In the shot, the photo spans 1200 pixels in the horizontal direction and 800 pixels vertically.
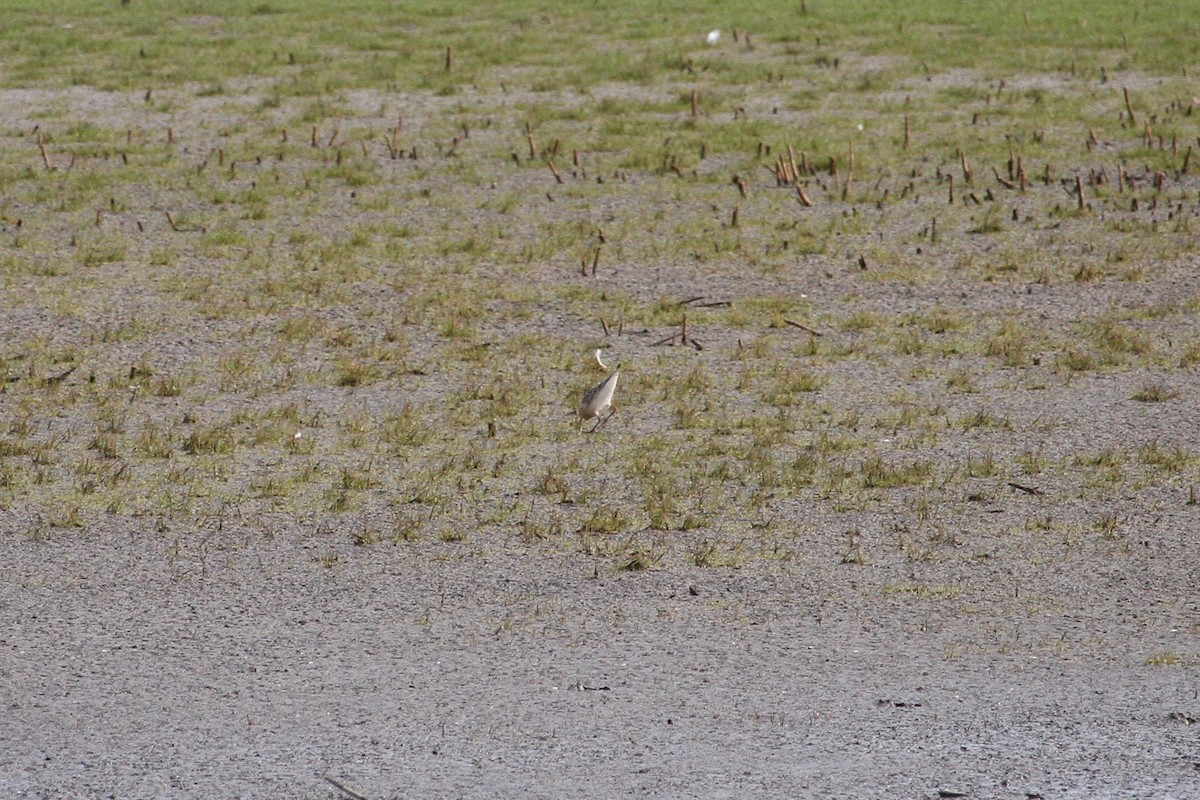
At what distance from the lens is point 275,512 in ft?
25.2

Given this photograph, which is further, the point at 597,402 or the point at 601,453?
the point at 597,402

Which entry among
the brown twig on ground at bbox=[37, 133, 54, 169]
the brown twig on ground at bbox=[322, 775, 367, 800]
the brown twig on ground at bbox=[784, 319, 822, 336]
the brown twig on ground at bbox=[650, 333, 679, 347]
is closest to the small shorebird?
the brown twig on ground at bbox=[650, 333, 679, 347]

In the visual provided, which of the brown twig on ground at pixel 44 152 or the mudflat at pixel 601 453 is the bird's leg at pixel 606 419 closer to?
the mudflat at pixel 601 453

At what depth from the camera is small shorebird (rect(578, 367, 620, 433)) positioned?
8.98m

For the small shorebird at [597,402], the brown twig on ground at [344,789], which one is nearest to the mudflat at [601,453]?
the brown twig on ground at [344,789]

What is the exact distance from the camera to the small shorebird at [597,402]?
8.98 m

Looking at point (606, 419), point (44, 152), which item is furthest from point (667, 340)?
point (44, 152)

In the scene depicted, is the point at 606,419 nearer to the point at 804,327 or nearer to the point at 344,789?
the point at 804,327

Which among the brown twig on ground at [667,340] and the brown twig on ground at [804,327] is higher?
the brown twig on ground at [667,340]

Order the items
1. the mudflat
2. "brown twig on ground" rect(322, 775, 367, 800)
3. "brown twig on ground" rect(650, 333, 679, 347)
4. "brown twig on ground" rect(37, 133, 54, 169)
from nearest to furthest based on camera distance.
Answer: "brown twig on ground" rect(322, 775, 367, 800), the mudflat, "brown twig on ground" rect(650, 333, 679, 347), "brown twig on ground" rect(37, 133, 54, 169)

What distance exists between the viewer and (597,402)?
9.00m

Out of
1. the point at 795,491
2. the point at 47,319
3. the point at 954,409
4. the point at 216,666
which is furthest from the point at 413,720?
the point at 47,319

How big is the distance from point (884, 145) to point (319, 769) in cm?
1262

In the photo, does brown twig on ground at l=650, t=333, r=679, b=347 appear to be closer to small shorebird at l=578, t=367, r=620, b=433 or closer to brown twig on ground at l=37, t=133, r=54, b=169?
small shorebird at l=578, t=367, r=620, b=433
